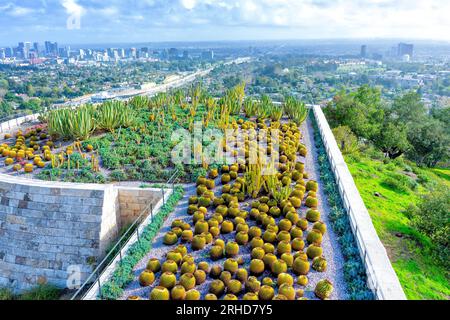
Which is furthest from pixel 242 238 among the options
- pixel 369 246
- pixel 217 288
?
pixel 369 246

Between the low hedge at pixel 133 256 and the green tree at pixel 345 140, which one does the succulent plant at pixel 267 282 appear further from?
the green tree at pixel 345 140

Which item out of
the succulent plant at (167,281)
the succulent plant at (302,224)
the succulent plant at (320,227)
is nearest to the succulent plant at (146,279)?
the succulent plant at (167,281)

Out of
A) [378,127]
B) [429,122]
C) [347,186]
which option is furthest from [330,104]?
[347,186]

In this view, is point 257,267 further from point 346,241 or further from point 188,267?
point 346,241

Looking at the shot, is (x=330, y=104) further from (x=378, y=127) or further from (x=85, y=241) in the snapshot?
(x=85, y=241)

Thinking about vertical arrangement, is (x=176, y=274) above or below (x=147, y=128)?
below

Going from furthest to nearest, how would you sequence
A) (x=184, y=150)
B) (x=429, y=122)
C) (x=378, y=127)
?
(x=429, y=122), (x=378, y=127), (x=184, y=150)
